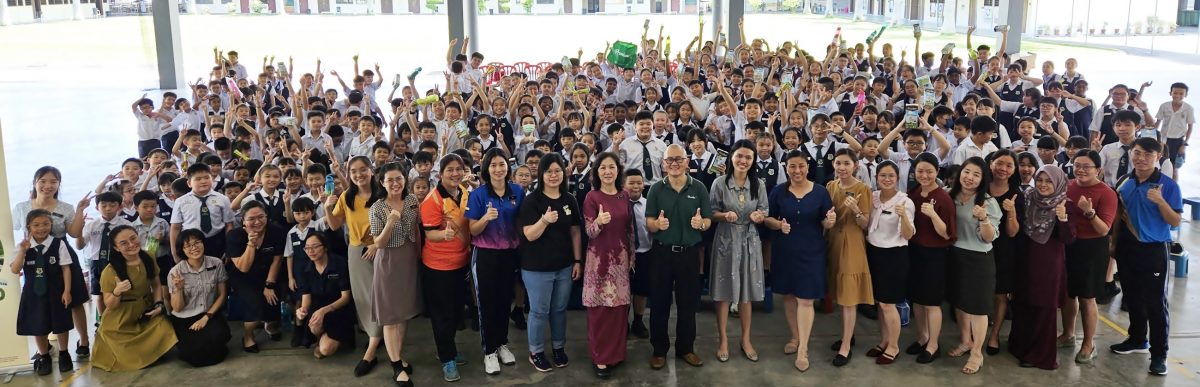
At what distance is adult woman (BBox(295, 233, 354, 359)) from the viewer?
17.4ft

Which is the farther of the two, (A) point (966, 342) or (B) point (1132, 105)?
(B) point (1132, 105)

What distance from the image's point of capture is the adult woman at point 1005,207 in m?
4.80

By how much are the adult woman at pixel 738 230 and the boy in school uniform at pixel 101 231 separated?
3.69m

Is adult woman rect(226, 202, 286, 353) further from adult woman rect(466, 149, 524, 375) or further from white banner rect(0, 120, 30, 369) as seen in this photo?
adult woman rect(466, 149, 524, 375)

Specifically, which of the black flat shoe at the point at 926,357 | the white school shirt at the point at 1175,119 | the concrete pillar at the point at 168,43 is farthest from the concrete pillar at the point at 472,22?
the black flat shoe at the point at 926,357

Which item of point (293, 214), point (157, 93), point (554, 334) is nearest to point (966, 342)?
point (554, 334)

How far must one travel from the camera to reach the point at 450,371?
16.6 feet

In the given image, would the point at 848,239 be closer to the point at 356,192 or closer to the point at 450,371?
the point at 450,371

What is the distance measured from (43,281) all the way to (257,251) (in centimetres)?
121

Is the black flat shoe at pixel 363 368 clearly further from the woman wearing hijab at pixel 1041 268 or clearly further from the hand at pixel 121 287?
the woman wearing hijab at pixel 1041 268

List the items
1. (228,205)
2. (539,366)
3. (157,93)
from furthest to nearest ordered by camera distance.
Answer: (157,93) → (228,205) → (539,366)

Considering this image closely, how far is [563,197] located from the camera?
4891 millimetres

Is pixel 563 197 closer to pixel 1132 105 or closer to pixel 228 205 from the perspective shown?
pixel 228 205

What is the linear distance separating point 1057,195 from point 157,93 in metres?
20.8
